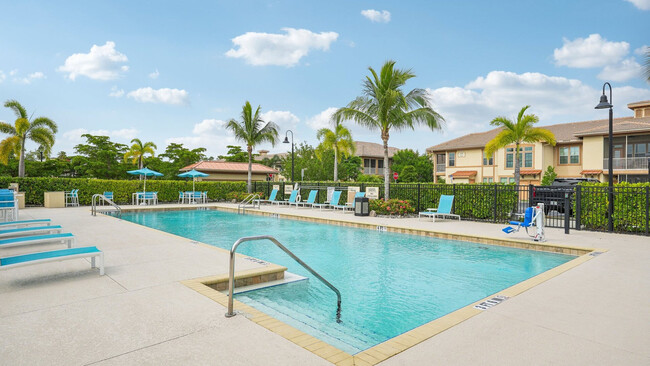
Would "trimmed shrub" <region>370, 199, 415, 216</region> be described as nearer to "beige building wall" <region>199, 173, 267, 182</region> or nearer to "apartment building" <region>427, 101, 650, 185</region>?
"apartment building" <region>427, 101, 650, 185</region>

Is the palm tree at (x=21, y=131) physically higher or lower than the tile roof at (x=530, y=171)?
higher

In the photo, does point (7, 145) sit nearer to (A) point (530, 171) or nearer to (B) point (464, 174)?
(B) point (464, 174)

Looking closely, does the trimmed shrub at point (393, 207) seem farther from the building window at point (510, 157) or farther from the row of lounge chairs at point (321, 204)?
the building window at point (510, 157)

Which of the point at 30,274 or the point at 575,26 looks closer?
the point at 30,274

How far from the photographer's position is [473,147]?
35625 mm

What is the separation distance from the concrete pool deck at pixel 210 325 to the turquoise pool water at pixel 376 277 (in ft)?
2.82

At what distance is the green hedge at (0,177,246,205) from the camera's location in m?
19.1

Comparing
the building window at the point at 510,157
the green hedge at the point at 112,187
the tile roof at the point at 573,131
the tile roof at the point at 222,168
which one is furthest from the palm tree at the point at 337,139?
the building window at the point at 510,157

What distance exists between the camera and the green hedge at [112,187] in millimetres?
19078

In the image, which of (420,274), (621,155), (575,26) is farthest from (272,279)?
(621,155)

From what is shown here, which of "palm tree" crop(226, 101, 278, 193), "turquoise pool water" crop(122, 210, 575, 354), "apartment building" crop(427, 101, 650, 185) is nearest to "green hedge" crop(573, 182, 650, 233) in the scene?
"turquoise pool water" crop(122, 210, 575, 354)

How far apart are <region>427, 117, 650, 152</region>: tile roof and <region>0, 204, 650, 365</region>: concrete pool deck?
27.8 metres

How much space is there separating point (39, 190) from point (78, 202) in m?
1.90

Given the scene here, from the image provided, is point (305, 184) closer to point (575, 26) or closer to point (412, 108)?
point (412, 108)
